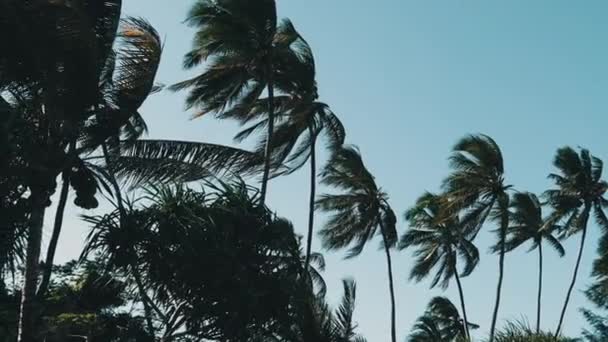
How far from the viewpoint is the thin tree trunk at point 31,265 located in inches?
570

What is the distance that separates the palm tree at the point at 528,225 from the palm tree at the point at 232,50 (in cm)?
1803

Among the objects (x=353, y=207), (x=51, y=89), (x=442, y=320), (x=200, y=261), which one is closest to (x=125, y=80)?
(x=51, y=89)

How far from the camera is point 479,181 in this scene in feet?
120

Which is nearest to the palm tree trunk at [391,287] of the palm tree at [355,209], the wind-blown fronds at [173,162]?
the palm tree at [355,209]

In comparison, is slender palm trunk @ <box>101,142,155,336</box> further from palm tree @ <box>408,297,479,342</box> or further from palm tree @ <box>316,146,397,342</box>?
palm tree @ <box>408,297,479,342</box>

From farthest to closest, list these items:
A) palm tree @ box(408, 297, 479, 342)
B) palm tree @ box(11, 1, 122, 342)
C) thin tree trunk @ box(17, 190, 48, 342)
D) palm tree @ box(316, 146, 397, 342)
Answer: palm tree @ box(408, 297, 479, 342) < palm tree @ box(316, 146, 397, 342) < thin tree trunk @ box(17, 190, 48, 342) < palm tree @ box(11, 1, 122, 342)

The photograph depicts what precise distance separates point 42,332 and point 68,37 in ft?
25.3

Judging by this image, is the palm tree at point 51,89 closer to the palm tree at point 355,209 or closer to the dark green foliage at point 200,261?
the dark green foliage at point 200,261

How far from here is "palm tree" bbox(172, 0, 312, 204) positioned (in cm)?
2577

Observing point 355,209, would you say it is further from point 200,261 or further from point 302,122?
point 200,261

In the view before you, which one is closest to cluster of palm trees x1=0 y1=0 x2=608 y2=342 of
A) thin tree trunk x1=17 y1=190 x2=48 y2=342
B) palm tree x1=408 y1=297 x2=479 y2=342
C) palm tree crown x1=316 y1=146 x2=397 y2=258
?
thin tree trunk x1=17 y1=190 x2=48 y2=342

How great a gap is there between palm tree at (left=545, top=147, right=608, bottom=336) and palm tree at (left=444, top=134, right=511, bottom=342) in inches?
130

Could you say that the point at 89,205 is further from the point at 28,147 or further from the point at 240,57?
the point at 240,57

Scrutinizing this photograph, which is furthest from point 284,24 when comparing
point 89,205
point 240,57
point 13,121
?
point 13,121
